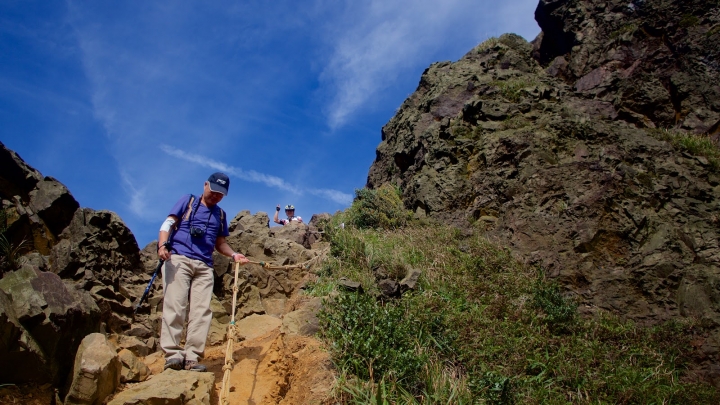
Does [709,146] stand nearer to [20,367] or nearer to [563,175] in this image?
[563,175]

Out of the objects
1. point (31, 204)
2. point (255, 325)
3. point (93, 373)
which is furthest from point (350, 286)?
point (31, 204)

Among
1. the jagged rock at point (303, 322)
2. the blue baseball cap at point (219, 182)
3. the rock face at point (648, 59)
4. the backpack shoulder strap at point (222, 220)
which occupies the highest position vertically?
the rock face at point (648, 59)

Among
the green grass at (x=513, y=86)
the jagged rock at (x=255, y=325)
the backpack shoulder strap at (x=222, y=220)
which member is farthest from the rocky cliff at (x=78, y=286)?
the green grass at (x=513, y=86)

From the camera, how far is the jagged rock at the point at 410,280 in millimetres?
6566

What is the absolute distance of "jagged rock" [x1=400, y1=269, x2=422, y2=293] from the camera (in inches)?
259

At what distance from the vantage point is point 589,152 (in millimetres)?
8359

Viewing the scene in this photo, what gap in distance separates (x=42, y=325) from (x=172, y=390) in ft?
4.69

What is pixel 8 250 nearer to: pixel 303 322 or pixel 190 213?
pixel 190 213

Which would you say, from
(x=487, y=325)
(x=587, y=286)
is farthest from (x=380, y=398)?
(x=587, y=286)

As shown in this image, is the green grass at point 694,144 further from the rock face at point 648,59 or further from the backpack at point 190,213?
the backpack at point 190,213

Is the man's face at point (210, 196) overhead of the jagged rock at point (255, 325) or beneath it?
overhead

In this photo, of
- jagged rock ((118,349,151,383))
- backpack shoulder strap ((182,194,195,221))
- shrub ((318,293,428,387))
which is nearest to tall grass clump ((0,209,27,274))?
jagged rock ((118,349,151,383))

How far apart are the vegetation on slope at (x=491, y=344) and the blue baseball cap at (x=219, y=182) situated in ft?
6.20

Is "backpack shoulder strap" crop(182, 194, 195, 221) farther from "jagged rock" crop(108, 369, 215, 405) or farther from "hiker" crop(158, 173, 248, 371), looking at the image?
"jagged rock" crop(108, 369, 215, 405)
